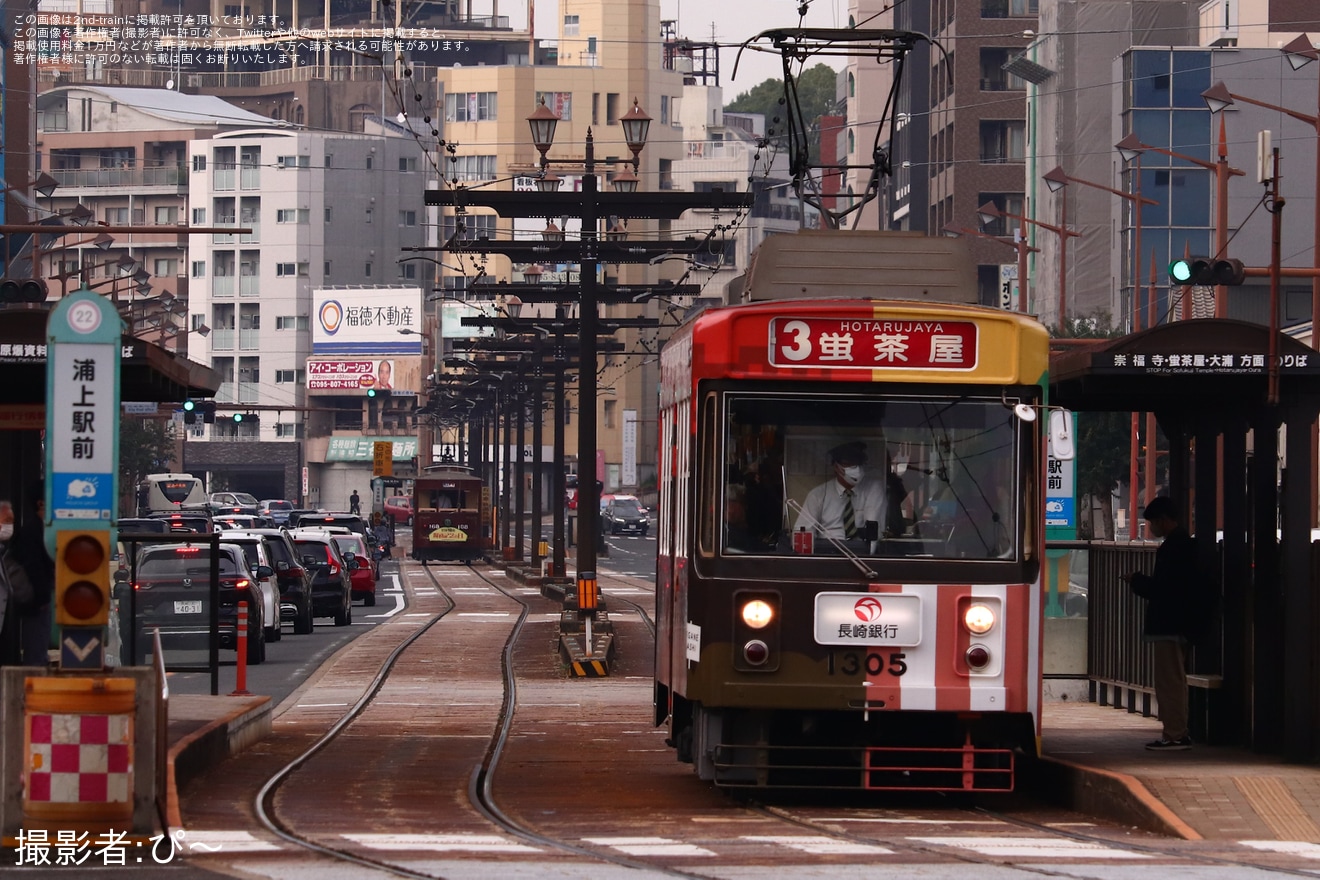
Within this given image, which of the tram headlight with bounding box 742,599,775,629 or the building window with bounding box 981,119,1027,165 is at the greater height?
the building window with bounding box 981,119,1027,165

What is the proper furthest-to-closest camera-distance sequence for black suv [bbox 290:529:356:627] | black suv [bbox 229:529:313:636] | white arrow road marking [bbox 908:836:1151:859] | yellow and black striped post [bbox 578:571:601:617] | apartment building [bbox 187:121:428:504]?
apartment building [bbox 187:121:428:504]
black suv [bbox 290:529:356:627]
black suv [bbox 229:529:313:636]
yellow and black striped post [bbox 578:571:601:617]
white arrow road marking [bbox 908:836:1151:859]

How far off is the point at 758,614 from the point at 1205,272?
14269mm

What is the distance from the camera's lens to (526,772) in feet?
49.1

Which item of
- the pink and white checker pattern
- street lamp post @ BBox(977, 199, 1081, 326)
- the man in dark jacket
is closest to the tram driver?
the man in dark jacket

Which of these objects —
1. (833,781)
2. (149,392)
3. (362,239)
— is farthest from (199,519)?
(362,239)

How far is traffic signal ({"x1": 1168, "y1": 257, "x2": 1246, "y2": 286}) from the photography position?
24.4 m

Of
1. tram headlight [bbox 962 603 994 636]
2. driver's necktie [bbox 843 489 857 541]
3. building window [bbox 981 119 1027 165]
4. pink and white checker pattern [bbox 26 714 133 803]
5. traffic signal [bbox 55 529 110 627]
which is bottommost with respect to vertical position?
pink and white checker pattern [bbox 26 714 133 803]

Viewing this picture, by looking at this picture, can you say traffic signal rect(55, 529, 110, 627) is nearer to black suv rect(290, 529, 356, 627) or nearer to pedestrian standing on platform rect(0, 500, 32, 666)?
pedestrian standing on platform rect(0, 500, 32, 666)

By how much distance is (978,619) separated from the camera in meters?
12.4

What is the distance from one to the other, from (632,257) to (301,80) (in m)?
125

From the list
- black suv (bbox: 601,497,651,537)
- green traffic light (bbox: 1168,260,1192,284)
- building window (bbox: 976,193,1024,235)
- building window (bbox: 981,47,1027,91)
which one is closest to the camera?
green traffic light (bbox: 1168,260,1192,284)

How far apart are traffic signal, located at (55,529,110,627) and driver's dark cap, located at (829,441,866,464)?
13.9ft

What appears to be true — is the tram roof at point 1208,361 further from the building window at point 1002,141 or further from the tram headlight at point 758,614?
the building window at point 1002,141

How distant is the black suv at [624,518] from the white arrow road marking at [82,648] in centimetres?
9921
